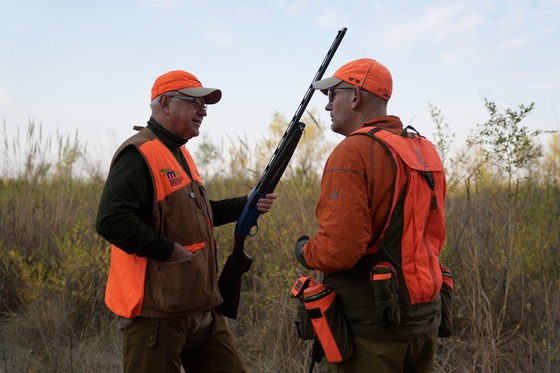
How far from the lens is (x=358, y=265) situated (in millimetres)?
2420

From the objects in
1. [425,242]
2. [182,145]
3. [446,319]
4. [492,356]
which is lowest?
[492,356]

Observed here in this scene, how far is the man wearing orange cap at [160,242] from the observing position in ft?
8.99

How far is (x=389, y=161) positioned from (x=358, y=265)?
486mm

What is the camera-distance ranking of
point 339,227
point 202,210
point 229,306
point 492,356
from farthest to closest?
point 492,356 → point 229,306 → point 202,210 → point 339,227

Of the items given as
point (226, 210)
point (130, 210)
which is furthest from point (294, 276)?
point (130, 210)

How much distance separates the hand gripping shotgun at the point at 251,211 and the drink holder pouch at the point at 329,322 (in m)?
0.94

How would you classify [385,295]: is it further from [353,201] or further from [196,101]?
[196,101]

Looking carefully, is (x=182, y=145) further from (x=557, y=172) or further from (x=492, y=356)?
(x=557, y=172)

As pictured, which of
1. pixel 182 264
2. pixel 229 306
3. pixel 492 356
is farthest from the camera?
pixel 492 356

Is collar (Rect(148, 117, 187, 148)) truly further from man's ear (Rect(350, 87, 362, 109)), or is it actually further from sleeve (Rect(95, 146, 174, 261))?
man's ear (Rect(350, 87, 362, 109))

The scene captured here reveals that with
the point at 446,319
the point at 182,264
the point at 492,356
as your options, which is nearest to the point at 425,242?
the point at 446,319

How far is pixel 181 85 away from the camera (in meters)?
3.14

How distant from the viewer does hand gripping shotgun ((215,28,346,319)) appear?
3.32m

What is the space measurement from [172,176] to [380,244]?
1.20 metres
